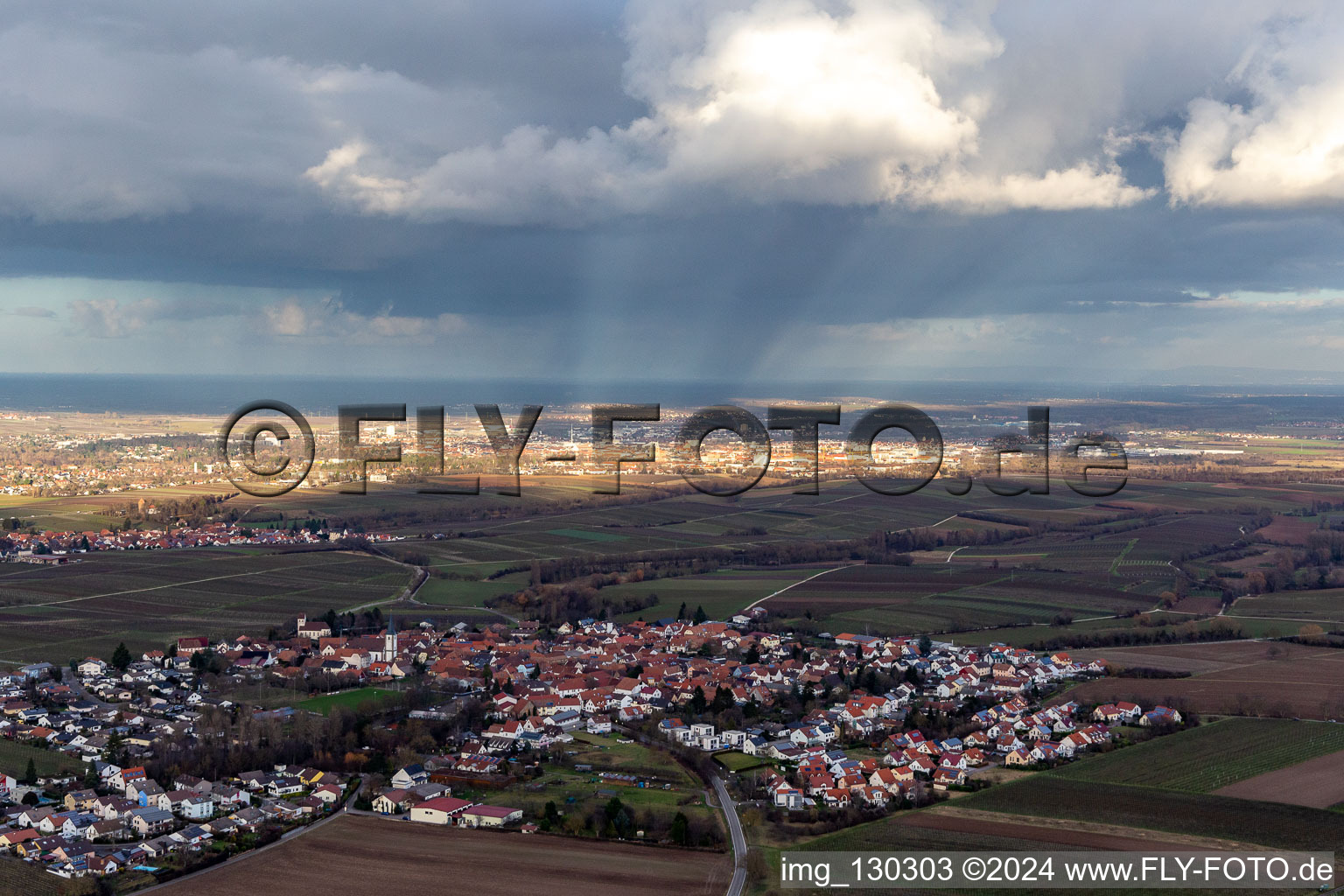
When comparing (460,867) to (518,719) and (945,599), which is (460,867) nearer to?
(518,719)

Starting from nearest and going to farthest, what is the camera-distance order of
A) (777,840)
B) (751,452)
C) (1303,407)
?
(777,840)
(751,452)
(1303,407)

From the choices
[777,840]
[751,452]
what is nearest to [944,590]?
[777,840]

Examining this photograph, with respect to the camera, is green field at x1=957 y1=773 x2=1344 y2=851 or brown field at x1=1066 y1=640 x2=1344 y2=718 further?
brown field at x1=1066 y1=640 x2=1344 y2=718

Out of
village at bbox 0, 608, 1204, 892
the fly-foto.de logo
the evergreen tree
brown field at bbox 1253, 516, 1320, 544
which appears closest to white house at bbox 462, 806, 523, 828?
village at bbox 0, 608, 1204, 892

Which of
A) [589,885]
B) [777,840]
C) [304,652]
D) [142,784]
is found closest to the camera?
[589,885]

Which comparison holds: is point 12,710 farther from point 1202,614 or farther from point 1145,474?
point 1145,474

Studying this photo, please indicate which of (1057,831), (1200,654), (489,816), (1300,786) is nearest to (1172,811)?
(1057,831)

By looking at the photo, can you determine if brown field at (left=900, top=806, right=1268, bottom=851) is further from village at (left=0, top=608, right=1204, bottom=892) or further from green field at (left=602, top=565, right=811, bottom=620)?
green field at (left=602, top=565, right=811, bottom=620)
